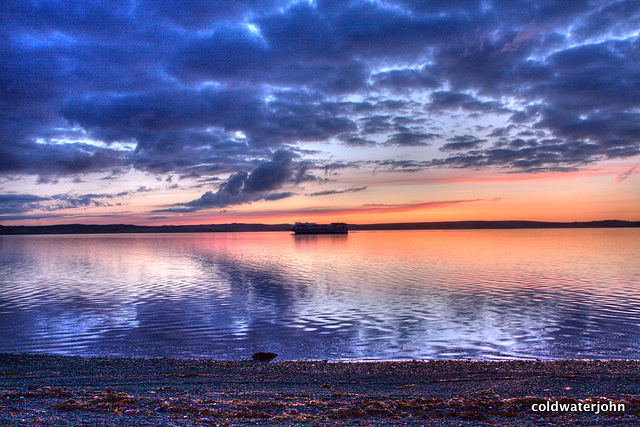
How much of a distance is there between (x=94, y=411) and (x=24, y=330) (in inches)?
562

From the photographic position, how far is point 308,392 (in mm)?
10594

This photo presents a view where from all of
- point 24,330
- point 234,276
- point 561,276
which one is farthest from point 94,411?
point 561,276

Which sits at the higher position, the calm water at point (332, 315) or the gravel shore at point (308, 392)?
the gravel shore at point (308, 392)

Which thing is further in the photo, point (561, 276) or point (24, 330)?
point (561, 276)

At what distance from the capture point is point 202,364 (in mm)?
13508

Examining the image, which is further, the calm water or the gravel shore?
the calm water

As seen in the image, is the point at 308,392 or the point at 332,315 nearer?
the point at 308,392

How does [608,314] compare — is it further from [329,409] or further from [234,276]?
[234,276]

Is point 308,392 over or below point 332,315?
over

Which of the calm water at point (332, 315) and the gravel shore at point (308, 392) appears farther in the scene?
the calm water at point (332, 315)

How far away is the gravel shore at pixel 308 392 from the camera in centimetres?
849

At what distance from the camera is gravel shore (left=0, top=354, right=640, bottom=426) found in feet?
27.9

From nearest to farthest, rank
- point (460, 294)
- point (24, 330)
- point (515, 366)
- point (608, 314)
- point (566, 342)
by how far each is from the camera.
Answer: point (515, 366) → point (566, 342) → point (24, 330) → point (608, 314) → point (460, 294)

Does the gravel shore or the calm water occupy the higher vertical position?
the gravel shore
